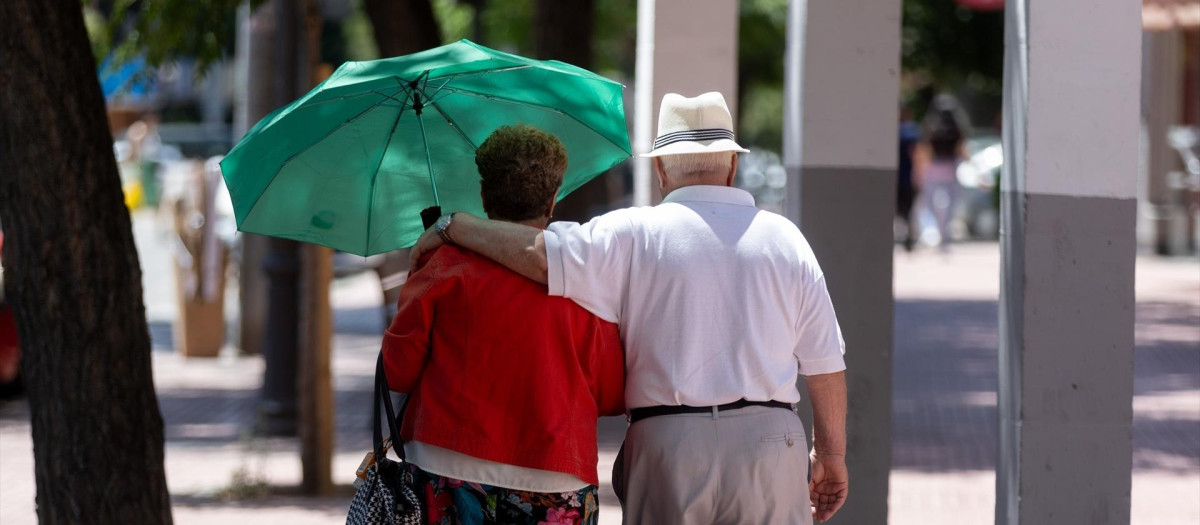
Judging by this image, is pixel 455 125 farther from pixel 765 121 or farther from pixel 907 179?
pixel 765 121

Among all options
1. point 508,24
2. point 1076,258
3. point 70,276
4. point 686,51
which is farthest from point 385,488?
point 508,24

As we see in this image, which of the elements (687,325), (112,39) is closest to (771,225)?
(687,325)

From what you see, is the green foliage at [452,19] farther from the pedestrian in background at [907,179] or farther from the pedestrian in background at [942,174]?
the pedestrian in background at [942,174]

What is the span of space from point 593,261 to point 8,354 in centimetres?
875

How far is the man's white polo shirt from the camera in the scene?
12.8 ft

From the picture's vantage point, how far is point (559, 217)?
36.4 feet

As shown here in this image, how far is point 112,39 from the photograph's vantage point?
32.8 feet

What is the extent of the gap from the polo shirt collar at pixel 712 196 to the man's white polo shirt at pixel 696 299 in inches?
2.5

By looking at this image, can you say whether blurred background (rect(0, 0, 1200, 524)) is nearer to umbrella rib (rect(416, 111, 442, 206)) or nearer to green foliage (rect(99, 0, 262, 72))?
green foliage (rect(99, 0, 262, 72))

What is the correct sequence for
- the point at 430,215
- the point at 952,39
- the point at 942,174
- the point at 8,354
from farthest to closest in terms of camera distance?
the point at 952,39, the point at 942,174, the point at 8,354, the point at 430,215

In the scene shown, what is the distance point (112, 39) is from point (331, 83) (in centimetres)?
625

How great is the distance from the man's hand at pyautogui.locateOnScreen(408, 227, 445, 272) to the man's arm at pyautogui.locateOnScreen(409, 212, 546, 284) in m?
0.04

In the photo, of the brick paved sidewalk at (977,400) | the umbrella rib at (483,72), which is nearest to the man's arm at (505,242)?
the umbrella rib at (483,72)

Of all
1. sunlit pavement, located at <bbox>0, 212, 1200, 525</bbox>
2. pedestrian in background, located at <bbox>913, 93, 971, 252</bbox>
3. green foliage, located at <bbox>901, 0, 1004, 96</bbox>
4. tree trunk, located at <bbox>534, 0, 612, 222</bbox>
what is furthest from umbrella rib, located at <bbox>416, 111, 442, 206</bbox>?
green foliage, located at <bbox>901, 0, 1004, 96</bbox>
